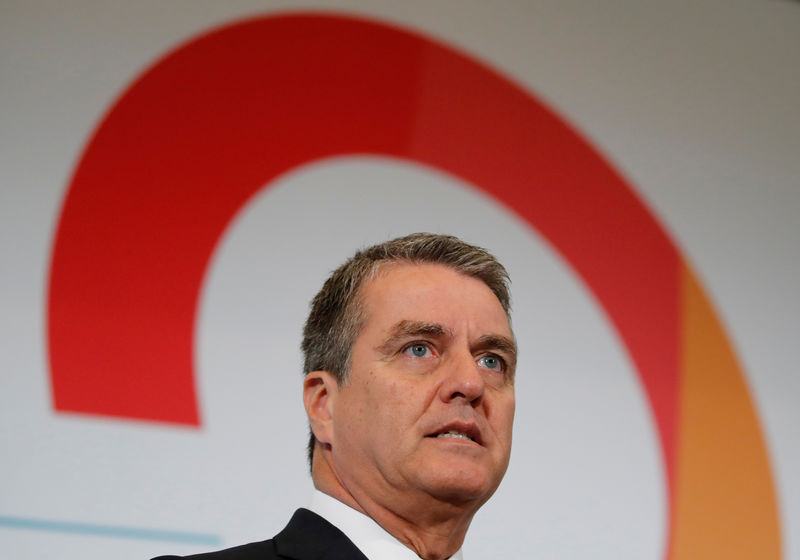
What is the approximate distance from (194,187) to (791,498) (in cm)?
170

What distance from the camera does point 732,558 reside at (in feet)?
8.54

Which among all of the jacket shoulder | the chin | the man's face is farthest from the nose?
the jacket shoulder

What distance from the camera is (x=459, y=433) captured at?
1.59 m

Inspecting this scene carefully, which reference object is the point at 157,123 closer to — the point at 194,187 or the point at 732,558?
the point at 194,187

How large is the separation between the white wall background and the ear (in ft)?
1.75

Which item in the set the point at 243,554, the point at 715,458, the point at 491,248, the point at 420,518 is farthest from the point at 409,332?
the point at 715,458

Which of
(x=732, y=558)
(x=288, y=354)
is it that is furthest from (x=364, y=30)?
(x=732, y=558)

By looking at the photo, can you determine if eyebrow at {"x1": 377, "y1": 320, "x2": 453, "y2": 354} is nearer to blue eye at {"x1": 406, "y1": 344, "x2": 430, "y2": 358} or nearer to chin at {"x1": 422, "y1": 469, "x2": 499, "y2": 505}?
blue eye at {"x1": 406, "y1": 344, "x2": 430, "y2": 358}

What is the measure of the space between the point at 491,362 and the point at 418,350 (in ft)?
0.47

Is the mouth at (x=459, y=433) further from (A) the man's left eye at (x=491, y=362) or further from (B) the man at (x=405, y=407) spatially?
(A) the man's left eye at (x=491, y=362)

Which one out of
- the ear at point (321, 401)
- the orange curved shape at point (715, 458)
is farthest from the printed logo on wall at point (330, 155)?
the ear at point (321, 401)

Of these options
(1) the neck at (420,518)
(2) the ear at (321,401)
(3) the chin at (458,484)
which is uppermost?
(2) the ear at (321,401)

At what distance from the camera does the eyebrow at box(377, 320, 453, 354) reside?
64.4 inches

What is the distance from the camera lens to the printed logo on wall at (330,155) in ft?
7.20
